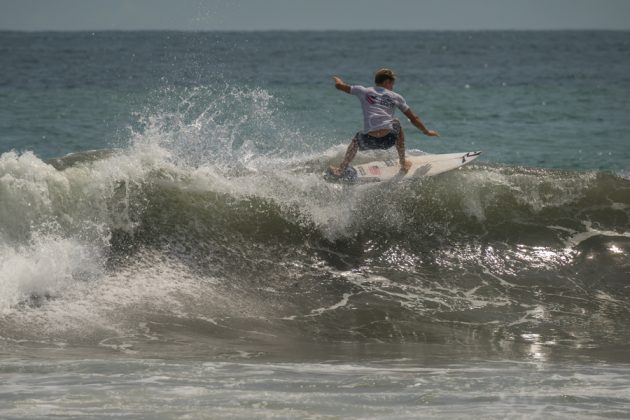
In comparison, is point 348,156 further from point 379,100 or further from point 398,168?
point 398,168

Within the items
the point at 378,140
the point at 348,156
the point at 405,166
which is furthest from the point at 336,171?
the point at 405,166

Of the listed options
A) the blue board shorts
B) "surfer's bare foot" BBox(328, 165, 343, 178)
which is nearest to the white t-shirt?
the blue board shorts

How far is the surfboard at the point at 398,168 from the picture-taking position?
11805mm

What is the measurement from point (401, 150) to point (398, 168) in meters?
0.49

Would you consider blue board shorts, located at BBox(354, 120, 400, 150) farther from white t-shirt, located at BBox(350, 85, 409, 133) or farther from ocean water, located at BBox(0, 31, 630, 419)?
ocean water, located at BBox(0, 31, 630, 419)

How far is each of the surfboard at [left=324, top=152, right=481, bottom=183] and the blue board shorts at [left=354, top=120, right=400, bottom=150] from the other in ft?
1.75

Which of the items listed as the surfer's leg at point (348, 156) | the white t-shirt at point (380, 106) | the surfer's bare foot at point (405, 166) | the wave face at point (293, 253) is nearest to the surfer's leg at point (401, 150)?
the surfer's bare foot at point (405, 166)

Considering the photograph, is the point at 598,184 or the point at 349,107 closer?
the point at 598,184

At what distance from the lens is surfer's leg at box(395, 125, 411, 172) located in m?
11.4

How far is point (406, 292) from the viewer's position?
10586mm

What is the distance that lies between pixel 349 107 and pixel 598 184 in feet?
49.2

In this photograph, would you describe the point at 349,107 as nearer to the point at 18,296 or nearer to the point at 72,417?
the point at 18,296

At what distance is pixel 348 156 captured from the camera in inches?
449

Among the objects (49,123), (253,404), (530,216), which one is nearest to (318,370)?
(253,404)
